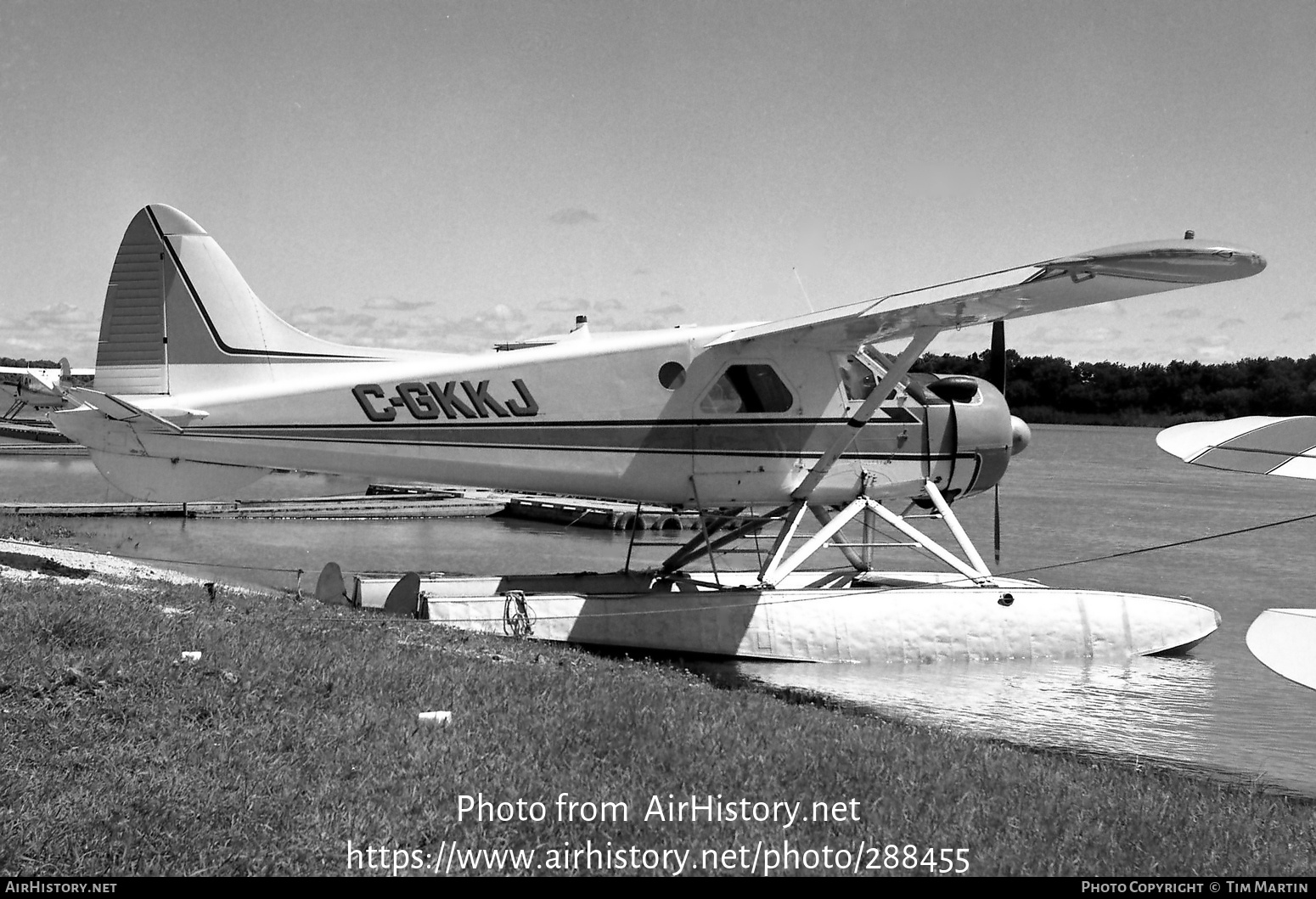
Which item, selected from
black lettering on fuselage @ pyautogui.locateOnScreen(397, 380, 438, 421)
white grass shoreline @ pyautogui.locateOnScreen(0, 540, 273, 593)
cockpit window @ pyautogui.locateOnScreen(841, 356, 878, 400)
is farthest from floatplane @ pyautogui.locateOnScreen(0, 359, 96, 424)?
cockpit window @ pyautogui.locateOnScreen(841, 356, 878, 400)

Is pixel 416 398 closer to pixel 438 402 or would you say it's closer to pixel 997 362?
pixel 438 402

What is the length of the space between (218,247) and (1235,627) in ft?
45.7

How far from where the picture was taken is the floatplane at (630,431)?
998cm

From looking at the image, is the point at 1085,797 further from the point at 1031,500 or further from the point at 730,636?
the point at 1031,500

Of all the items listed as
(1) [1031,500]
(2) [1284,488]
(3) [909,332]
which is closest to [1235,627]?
(3) [909,332]

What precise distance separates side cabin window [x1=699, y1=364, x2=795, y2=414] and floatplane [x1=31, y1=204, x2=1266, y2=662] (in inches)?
0.8

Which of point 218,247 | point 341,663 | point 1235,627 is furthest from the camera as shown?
point 1235,627

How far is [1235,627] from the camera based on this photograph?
49.2 ft

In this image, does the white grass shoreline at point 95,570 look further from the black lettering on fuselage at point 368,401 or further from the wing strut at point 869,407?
the wing strut at point 869,407

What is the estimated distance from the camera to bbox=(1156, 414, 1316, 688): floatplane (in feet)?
18.0

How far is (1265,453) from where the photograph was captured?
21.0ft

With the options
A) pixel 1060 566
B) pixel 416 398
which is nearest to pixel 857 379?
pixel 1060 566

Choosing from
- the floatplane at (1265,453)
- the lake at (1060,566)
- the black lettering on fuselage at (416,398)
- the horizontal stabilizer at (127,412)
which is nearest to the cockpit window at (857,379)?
the lake at (1060,566)

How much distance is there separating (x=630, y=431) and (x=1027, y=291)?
3.93 meters
